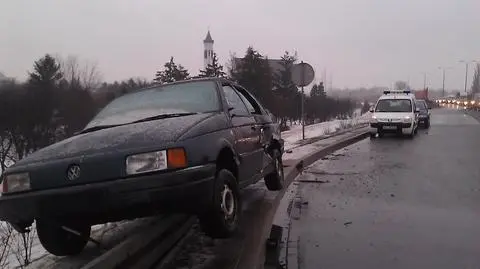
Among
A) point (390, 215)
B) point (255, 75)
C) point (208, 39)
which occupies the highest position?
point (208, 39)

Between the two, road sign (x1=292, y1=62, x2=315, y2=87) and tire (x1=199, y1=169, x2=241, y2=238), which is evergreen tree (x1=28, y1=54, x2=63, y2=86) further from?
tire (x1=199, y1=169, x2=241, y2=238)

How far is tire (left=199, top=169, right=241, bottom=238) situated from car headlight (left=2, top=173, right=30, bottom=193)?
1.48 m

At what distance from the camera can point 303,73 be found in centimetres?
1591

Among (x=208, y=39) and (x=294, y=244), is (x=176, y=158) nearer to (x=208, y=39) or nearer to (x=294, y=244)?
(x=294, y=244)

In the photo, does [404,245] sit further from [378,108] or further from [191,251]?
[378,108]

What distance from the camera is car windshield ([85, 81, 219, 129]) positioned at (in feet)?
17.1

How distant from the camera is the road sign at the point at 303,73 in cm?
1587

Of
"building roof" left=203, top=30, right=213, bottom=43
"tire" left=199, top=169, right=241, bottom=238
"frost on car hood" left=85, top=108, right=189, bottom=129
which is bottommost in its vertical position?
"tire" left=199, top=169, right=241, bottom=238

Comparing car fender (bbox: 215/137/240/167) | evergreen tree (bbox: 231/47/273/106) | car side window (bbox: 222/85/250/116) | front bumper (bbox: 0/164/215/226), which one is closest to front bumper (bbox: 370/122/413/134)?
evergreen tree (bbox: 231/47/273/106)

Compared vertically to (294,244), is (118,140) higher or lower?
higher

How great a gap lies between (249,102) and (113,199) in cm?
327

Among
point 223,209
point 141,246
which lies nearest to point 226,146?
point 223,209

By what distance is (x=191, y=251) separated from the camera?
4.81m

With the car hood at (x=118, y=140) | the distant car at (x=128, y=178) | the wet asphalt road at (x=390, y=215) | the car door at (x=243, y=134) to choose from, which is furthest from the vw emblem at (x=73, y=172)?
the wet asphalt road at (x=390, y=215)
